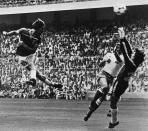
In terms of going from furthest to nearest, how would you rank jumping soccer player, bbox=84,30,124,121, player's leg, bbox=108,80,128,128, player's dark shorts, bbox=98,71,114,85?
player's dark shorts, bbox=98,71,114,85
jumping soccer player, bbox=84,30,124,121
player's leg, bbox=108,80,128,128

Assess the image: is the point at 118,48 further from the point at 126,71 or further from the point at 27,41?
the point at 27,41

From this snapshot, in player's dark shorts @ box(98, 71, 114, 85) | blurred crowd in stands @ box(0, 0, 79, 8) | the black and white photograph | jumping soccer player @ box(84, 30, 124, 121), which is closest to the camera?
jumping soccer player @ box(84, 30, 124, 121)

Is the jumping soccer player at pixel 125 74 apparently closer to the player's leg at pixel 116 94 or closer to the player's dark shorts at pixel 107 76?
the player's leg at pixel 116 94

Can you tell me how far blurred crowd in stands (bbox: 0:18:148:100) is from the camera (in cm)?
1814

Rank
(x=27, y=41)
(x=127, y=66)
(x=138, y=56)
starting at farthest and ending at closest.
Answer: (x=27, y=41), (x=127, y=66), (x=138, y=56)

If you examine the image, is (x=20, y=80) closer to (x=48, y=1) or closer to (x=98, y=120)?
(x=48, y=1)

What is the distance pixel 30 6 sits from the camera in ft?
58.0

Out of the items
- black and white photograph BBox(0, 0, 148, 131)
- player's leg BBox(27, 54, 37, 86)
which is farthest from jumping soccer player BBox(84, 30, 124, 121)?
black and white photograph BBox(0, 0, 148, 131)

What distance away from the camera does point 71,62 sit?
1975 cm

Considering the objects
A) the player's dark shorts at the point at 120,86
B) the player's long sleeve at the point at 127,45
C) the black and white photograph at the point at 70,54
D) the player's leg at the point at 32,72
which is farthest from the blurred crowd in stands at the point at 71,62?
the player's long sleeve at the point at 127,45

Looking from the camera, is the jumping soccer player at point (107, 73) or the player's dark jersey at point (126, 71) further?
the jumping soccer player at point (107, 73)

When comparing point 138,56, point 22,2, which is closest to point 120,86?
point 138,56

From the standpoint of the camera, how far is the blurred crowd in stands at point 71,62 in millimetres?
18141

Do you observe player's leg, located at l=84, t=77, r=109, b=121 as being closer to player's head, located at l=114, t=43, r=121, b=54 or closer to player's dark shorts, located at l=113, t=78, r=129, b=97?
player's dark shorts, located at l=113, t=78, r=129, b=97
